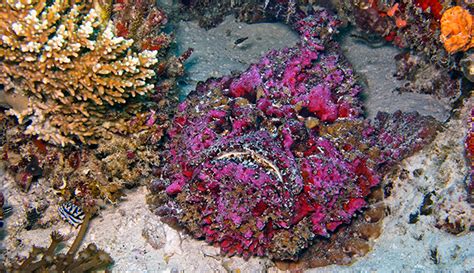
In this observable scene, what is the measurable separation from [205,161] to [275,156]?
71 centimetres

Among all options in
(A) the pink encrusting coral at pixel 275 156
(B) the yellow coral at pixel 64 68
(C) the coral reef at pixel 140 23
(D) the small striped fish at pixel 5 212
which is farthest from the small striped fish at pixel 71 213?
(C) the coral reef at pixel 140 23

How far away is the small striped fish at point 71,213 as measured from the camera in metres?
3.80

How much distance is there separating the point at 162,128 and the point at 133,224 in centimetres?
115

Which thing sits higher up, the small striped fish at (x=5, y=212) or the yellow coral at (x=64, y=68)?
the yellow coral at (x=64, y=68)

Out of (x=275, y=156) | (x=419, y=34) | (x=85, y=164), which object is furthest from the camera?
(x=419, y=34)

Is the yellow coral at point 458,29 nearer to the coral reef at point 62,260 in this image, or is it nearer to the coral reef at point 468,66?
the coral reef at point 468,66

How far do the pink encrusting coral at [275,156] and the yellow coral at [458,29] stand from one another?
41.6 inches

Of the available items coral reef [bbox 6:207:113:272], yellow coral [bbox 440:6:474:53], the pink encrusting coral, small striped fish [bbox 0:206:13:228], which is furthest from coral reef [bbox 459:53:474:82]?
small striped fish [bbox 0:206:13:228]

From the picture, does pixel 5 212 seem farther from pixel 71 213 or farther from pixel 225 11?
pixel 225 11

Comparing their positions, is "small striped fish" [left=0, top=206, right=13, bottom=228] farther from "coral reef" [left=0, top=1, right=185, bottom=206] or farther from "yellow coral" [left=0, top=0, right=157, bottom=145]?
"yellow coral" [left=0, top=0, right=157, bottom=145]

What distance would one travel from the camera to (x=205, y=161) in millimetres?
3676

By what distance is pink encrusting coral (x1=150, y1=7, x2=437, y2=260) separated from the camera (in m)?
3.61

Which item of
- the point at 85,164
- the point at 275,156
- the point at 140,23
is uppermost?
the point at 140,23

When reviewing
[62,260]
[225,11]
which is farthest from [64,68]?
[225,11]
